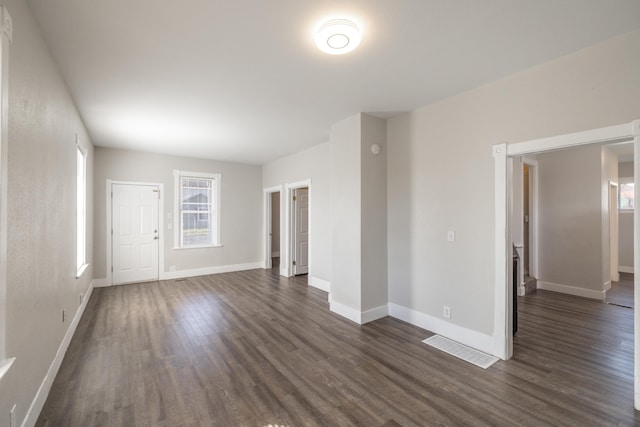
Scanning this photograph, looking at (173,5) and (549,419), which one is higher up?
(173,5)

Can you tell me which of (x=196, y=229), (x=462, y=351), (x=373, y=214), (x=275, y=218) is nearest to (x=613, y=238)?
(x=462, y=351)

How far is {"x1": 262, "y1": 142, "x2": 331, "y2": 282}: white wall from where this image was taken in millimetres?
5203

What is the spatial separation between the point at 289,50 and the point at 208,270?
552 cm

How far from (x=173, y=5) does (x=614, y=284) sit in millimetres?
8034

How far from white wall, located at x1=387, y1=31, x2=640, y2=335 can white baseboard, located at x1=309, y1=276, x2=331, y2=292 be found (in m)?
1.57

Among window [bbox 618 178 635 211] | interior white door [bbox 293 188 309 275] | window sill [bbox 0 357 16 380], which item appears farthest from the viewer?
window [bbox 618 178 635 211]

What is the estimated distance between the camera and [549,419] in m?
1.91

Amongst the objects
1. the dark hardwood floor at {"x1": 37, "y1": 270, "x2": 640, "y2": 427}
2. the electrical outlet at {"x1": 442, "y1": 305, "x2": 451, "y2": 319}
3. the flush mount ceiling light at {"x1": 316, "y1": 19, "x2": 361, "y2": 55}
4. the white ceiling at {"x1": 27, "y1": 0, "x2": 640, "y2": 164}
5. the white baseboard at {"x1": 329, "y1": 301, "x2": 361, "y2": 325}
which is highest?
the white ceiling at {"x1": 27, "y1": 0, "x2": 640, "y2": 164}

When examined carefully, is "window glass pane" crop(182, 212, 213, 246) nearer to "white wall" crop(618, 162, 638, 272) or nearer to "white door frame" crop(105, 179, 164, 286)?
"white door frame" crop(105, 179, 164, 286)

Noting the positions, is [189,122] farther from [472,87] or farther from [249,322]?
[472,87]

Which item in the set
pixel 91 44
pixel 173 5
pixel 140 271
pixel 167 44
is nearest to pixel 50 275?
pixel 91 44

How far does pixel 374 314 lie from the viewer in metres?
3.71

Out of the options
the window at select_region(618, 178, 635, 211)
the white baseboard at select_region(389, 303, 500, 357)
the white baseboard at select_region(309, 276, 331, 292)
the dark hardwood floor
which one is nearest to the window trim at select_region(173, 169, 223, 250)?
the dark hardwood floor

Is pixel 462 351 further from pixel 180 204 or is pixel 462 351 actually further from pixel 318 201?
pixel 180 204
